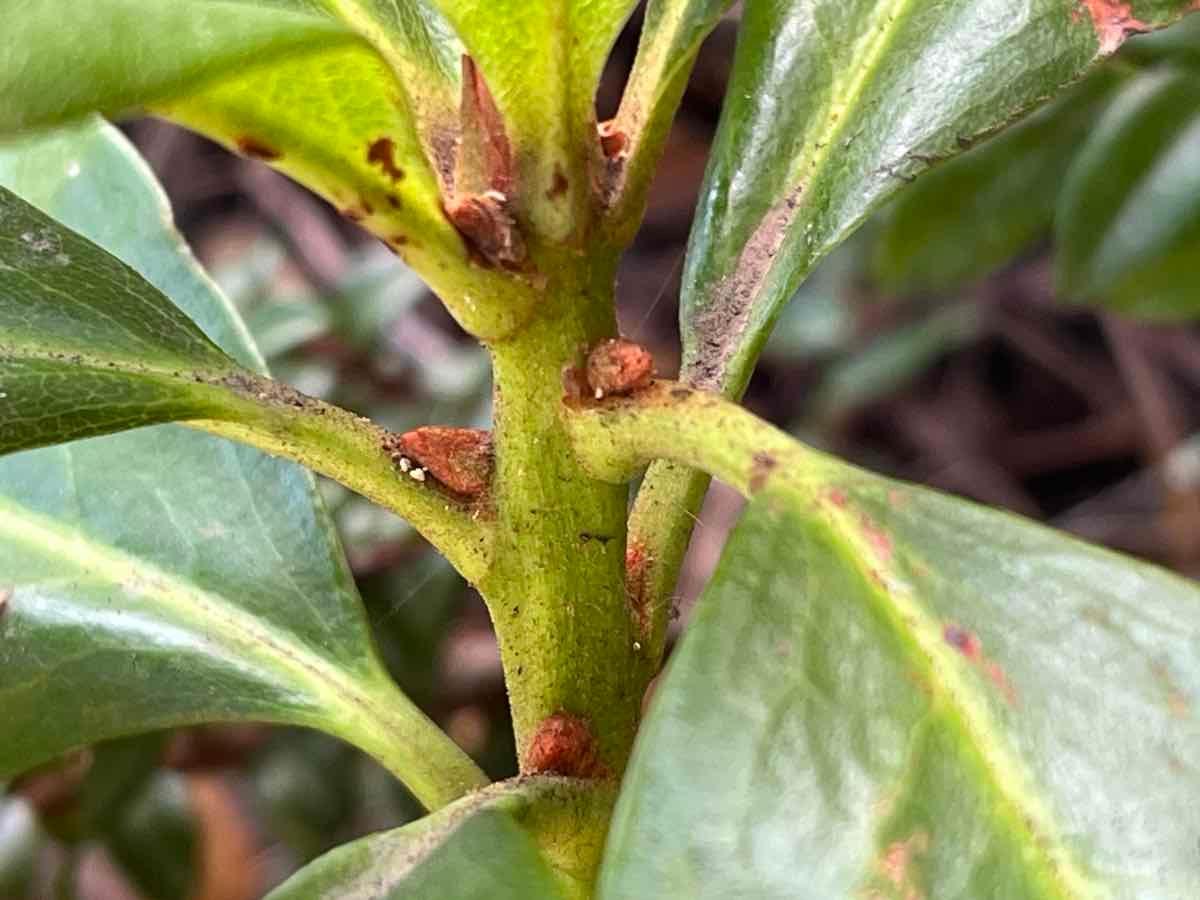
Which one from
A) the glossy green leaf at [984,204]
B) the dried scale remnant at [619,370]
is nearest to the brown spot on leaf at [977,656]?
the dried scale remnant at [619,370]

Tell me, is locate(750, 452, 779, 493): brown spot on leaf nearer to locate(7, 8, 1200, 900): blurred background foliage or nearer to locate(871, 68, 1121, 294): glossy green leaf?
locate(7, 8, 1200, 900): blurred background foliage

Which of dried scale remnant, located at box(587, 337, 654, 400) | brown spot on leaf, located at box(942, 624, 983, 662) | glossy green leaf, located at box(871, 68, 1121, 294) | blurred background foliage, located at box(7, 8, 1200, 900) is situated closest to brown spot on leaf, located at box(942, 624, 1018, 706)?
brown spot on leaf, located at box(942, 624, 983, 662)

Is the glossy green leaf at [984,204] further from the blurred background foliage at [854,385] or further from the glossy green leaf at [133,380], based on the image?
the glossy green leaf at [133,380]

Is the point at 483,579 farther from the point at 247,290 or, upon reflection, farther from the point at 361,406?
the point at 247,290

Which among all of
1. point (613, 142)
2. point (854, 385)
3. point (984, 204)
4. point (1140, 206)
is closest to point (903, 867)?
point (613, 142)

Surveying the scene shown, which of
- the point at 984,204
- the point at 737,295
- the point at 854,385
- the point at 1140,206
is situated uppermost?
the point at 854,385

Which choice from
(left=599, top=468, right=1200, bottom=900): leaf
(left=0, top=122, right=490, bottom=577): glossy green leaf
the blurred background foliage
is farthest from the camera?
the blurred background foliage

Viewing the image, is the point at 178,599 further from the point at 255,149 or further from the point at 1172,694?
the point at 1172,694
